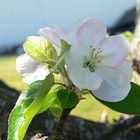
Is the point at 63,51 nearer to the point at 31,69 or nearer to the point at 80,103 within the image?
the point at 31,69

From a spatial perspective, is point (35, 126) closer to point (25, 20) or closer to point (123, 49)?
point (123, 49)

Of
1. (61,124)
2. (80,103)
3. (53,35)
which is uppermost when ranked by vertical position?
(53,35)

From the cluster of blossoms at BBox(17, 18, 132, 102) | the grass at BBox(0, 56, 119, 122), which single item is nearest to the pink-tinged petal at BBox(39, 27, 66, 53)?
the cluster of blossoms at BBox(17, 18, 132, 102)

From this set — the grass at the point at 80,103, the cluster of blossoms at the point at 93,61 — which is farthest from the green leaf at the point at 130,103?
the grass at the point at 80,103

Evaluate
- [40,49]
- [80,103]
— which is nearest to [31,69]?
[40,49]

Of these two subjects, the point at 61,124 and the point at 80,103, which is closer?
the point at 61,124

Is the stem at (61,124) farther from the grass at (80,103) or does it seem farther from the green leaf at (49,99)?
the grass at (80,103)

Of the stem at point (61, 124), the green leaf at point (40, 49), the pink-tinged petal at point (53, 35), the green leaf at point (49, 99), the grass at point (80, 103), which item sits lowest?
the grass at point (80, 103)

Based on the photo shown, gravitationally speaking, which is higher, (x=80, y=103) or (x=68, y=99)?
(x=68, y=99)
